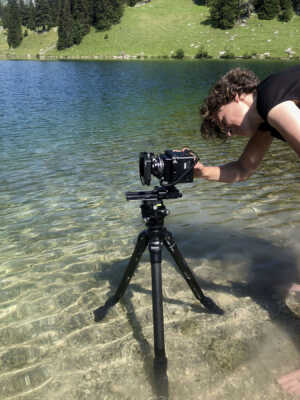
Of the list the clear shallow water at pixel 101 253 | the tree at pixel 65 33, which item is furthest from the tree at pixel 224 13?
the clear shallow water at pixel 101 253

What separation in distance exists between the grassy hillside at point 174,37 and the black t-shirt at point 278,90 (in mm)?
82634

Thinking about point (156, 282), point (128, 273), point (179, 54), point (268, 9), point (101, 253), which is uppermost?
point (268, 9)

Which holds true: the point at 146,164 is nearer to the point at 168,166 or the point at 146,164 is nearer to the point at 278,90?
the point at 168,166

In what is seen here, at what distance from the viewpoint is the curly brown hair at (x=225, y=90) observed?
3.02 metres

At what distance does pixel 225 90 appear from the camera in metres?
3.09

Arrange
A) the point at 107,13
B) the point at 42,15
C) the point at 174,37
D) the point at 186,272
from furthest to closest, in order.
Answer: the point at 42,15 → the point at 107,13 → the point at 174,37 → the point at 186,272

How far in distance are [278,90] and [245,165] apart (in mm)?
1339

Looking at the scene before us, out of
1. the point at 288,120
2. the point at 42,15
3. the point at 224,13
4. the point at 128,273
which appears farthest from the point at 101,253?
the point at 42,15

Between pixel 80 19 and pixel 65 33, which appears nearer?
pixel 65 33

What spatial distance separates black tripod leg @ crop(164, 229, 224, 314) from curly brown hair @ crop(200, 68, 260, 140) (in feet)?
3.94

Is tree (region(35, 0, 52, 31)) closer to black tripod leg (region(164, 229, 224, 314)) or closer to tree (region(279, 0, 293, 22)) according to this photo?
tree (region(279, 0, 293, 22))

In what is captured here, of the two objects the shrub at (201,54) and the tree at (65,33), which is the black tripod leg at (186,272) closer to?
the shrub at (201,54)

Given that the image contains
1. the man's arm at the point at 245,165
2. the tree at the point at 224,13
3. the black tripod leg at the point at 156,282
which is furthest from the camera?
the tree at the point at 224,13

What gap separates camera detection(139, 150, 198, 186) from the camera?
2.85m
